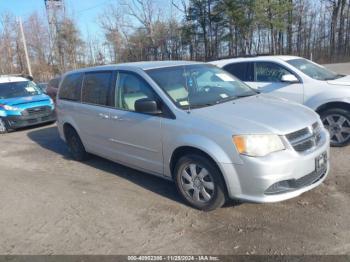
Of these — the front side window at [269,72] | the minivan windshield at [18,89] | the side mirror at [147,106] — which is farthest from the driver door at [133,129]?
the minivan windshield at [18,89]

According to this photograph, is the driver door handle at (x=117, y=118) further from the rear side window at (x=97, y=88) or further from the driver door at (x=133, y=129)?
the rear side window at (x=97, y=88)

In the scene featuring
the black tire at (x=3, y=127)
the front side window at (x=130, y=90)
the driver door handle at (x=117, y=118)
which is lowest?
the black tire at (x=3, y=127)

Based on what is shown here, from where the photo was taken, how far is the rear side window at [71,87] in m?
6.20

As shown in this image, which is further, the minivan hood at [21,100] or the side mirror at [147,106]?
the minivan hood at [21,100]

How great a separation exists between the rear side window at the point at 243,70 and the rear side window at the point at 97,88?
323 centimetres

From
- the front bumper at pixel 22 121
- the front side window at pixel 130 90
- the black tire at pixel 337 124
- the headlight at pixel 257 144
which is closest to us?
the headlight at pixel 257 144

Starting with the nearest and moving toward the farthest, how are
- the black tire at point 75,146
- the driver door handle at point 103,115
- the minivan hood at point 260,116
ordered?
the minivan hood at point 260,116
the driver door handle at point 103,115
the black tire at point 75,146

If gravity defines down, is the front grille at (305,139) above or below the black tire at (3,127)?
above

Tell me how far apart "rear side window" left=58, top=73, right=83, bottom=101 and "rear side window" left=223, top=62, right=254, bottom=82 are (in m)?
3.32

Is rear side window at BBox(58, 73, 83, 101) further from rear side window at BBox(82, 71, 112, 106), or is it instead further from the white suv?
the white suv

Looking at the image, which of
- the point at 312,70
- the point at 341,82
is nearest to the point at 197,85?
the point at 341,82

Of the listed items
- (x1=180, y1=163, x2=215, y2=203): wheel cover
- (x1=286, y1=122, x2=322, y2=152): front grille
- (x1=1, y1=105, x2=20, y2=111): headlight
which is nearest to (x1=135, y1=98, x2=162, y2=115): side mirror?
(x1=180, y1=163, x2=215, y2=203): wheel cover

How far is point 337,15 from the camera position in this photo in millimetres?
36969

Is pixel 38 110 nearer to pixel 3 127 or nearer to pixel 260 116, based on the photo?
pixel 3 127
